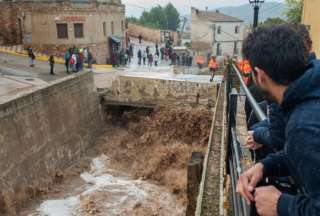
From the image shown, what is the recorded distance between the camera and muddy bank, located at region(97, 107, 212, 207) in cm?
1620

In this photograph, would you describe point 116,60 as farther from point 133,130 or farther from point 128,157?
point 128,157


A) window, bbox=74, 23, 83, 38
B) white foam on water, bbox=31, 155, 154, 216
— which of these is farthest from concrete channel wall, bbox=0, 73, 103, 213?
window, bbox=74, 23, 83, 38

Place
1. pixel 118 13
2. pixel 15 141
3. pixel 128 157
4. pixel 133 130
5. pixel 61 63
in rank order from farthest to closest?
pixel 118 13 < pixel 61 63 < pixel 133 130 < pixel 128 157 < pixel 15 141

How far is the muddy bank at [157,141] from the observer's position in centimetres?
1620

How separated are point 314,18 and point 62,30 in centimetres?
1935

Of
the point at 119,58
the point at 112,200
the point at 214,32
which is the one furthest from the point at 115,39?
the point at 112,200

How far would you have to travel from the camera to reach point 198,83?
18.7 m

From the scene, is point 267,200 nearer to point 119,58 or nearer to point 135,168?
point 135,168

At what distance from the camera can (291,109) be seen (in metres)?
1.37

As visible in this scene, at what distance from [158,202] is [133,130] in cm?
741

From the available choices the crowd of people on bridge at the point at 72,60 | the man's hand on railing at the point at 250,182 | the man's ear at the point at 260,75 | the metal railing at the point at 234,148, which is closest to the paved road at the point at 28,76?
the crowd of people on bridge at the point at 72,60

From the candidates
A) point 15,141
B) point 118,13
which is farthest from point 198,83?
point 118,13

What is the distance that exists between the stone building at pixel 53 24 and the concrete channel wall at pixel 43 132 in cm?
899

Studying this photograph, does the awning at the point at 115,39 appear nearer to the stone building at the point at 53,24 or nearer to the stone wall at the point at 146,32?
the stone building at the point at 53,24
